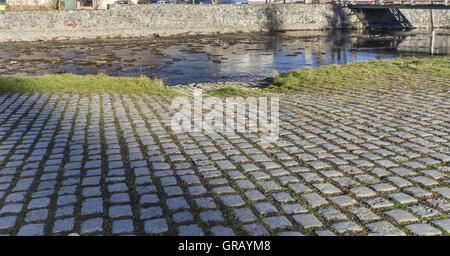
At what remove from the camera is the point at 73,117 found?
8.88 m

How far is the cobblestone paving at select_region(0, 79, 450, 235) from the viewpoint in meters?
4.23

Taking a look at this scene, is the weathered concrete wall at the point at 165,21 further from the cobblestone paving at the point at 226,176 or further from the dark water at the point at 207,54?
the cobblestone paving at the point at 226,176

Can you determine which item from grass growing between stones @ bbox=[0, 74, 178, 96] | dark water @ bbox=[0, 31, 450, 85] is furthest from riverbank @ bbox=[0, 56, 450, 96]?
dark water @ bbox=[0, 31, 450, 85]

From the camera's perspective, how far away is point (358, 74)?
14586 mm

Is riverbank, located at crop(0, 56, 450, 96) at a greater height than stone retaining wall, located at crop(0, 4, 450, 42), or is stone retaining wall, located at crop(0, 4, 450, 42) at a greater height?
stone retaining wall, located at crop(0, 4, 450, 42)

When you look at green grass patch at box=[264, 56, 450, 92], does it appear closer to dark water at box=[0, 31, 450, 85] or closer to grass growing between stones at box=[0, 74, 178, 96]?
grass growing between stones at box=[0, 74, 178, 96]

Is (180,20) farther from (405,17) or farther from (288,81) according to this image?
(288,81)

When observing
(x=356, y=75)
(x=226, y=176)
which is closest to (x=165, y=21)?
(x=356, y=75)

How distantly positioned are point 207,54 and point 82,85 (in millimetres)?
21153

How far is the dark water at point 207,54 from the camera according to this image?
83.0 feet

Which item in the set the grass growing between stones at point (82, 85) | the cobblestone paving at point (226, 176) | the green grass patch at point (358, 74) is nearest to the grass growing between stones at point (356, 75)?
the green grass patch at point (358, 74)

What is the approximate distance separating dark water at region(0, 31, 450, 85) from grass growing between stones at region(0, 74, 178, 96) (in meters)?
7.92

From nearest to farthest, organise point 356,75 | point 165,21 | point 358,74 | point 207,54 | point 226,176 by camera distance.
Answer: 1. point 226,176
2. point 356,75
3. point 358,74
4. point 207,54
5. point 165,21
